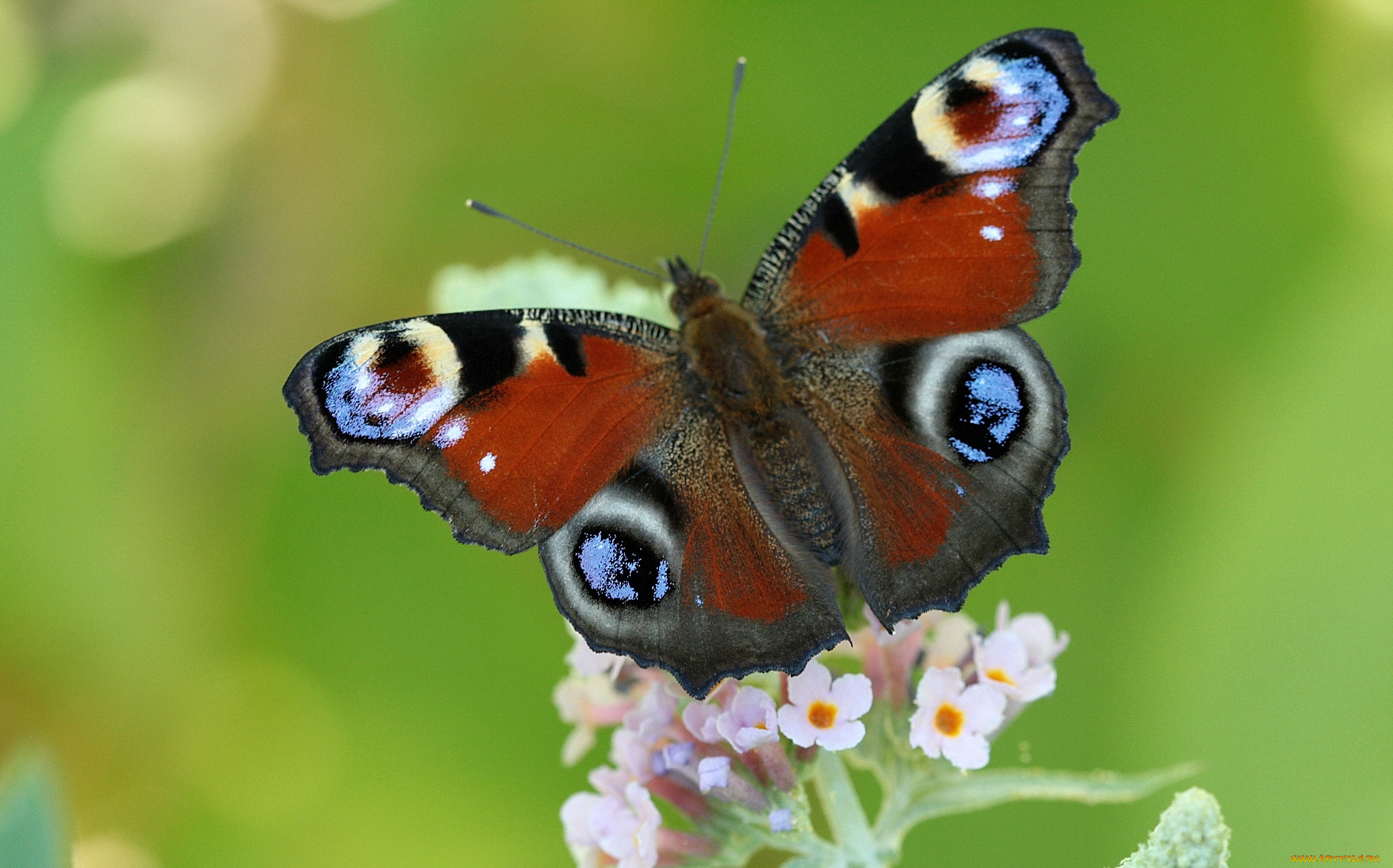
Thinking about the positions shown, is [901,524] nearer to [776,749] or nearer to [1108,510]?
[776,749]

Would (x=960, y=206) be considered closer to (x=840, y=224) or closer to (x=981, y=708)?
(x=840, y=224)

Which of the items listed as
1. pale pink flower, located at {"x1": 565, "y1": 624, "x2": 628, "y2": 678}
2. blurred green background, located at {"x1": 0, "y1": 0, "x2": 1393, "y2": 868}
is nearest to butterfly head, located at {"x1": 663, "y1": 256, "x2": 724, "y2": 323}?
pale pink flower, located at {"x1": 565, "y1": 624, "x2": 628, "y2": 678}

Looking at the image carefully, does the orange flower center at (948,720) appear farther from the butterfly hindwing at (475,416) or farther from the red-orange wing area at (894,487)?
the butterfly hindwing at (475,416)

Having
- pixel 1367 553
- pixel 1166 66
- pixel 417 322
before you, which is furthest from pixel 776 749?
pixel 1166 66

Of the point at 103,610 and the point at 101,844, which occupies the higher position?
the point at 103,610

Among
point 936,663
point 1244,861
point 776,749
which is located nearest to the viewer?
point 776,749
